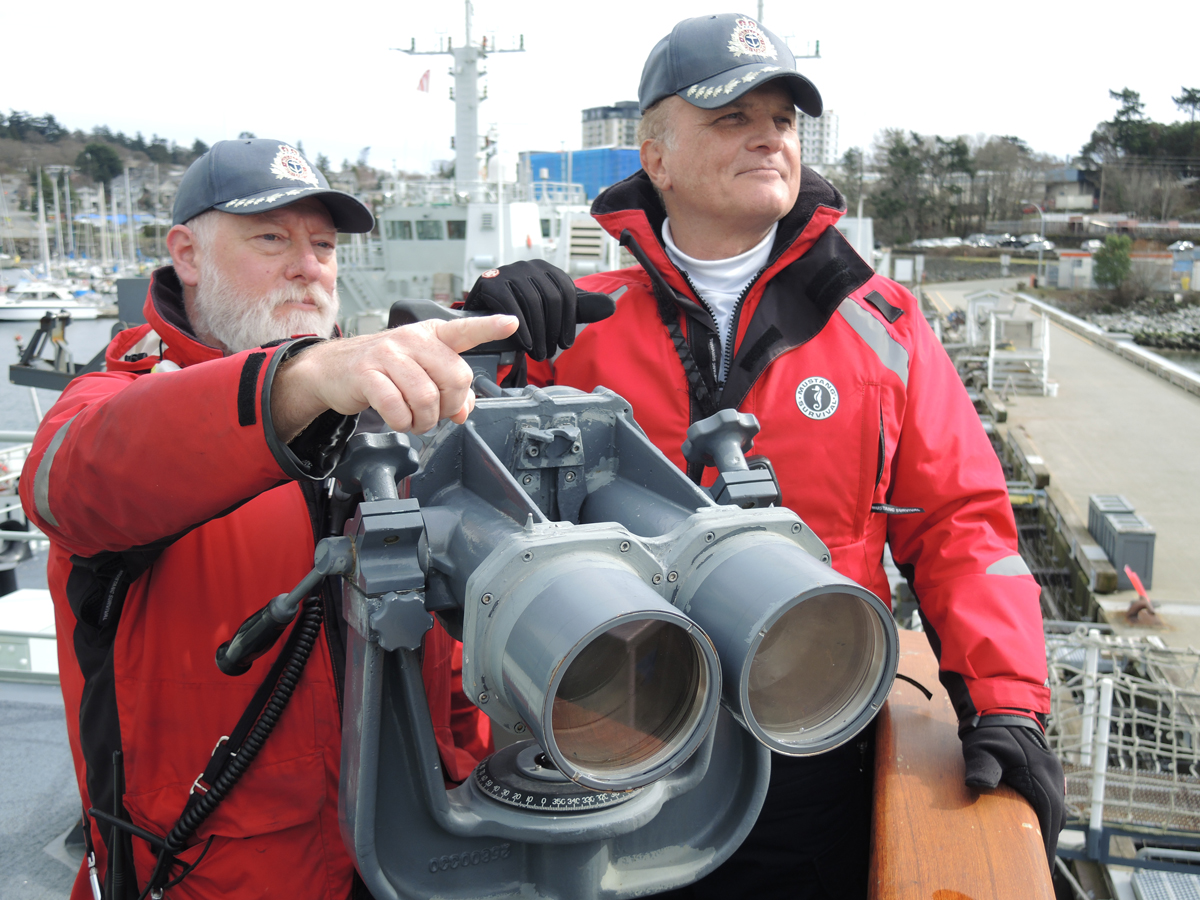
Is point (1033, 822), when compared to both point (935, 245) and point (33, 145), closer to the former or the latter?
point (935, 245)

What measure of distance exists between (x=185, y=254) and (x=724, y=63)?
137cm

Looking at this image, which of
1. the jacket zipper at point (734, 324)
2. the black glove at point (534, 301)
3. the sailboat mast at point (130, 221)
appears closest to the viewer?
the black glove at point (534, 301)

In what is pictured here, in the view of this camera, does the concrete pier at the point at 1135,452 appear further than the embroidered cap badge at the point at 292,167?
Yes

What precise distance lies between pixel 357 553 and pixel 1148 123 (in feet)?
257

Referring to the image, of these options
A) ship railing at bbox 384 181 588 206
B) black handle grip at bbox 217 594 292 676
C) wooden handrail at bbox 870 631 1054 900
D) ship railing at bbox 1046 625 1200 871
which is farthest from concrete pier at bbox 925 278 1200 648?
ship railing at bbox 384 181 588 206

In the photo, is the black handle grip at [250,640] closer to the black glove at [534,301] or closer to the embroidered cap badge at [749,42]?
the black glove at [534,301]

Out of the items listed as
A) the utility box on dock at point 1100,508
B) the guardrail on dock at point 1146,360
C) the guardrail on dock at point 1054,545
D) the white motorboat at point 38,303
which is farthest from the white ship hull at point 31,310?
the utility box on dock at point 1100,508

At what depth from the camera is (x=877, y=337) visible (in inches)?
89.7

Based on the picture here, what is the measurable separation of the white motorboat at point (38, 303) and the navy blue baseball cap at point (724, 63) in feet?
165

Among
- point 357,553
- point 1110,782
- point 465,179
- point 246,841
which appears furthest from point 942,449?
point 465,179

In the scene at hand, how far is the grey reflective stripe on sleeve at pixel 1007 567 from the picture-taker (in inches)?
78.0

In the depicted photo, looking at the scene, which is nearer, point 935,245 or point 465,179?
point 465,179

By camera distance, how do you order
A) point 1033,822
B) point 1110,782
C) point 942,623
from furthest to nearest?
point 1110,782 < point 942,623 < point 1033,822

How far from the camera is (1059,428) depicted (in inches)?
842
